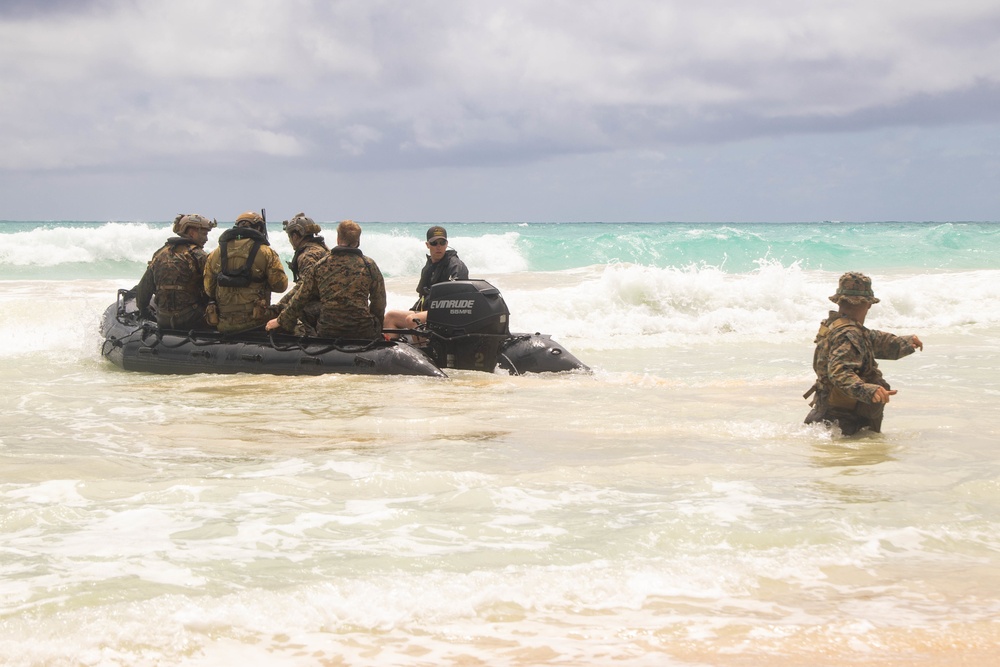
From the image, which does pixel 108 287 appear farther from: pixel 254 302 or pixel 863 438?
pixel 863 438

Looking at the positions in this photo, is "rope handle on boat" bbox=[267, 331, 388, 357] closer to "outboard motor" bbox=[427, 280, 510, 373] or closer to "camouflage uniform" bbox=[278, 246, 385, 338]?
"camouflage uniform" bbox=[278, 246, 385, 338]

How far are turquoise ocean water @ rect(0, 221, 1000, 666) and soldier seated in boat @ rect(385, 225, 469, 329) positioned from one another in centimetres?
118

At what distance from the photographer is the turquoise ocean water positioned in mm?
3336

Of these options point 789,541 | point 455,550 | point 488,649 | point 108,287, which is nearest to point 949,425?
point 789,541

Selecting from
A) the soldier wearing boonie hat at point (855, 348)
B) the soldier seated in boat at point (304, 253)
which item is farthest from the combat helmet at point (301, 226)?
the soldier wearing boonie hat at point (855, 348)

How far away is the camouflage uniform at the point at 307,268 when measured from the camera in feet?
32.2

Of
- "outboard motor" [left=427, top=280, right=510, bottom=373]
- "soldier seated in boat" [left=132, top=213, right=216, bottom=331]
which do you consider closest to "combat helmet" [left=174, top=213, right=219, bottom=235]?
"soldier seated in boat" [left=132, top=213, right=216, bottom=331]

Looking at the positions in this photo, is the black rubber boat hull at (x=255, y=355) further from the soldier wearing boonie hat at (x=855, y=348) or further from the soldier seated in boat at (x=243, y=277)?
the soldier wearing boonie hat at (x=855, y=348)

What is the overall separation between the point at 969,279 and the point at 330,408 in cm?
1704

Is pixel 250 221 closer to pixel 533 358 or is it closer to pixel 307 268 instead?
pixel 307 268

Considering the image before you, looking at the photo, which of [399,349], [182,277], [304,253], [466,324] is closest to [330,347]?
[399,349]

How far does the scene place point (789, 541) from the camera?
4.29m

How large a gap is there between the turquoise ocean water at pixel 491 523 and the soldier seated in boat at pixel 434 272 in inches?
46.6

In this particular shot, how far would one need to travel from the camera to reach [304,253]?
9.91 m
